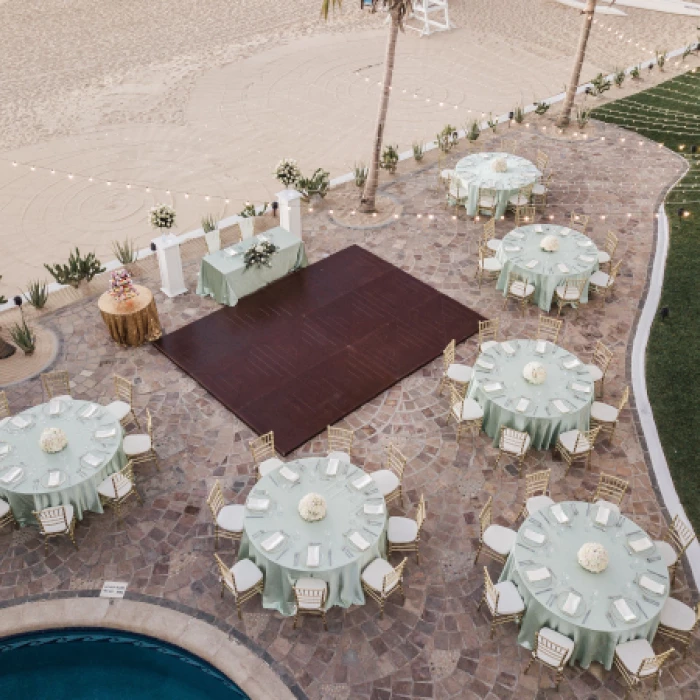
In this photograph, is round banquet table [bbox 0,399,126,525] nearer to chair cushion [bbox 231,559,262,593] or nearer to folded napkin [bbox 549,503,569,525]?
chair cushion [bbox 231,559,262,593]

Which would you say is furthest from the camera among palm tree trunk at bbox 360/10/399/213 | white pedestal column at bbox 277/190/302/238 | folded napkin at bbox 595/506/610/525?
white pedestal column at bbox 277/190/302/238

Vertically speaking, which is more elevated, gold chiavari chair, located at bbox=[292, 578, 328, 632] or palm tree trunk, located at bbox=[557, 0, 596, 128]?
palm tree trunk, located at bbox=[557, 0, 596, 128]

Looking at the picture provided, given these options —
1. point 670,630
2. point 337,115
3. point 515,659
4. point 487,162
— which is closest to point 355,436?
point 515,659

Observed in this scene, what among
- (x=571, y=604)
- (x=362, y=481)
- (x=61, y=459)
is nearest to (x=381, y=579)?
(x=362, y=481)

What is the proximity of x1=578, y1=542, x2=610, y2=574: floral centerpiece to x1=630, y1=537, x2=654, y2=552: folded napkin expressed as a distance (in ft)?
2.06

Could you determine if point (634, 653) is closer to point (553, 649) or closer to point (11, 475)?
point (553, 649)

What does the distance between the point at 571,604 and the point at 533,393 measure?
3.85m

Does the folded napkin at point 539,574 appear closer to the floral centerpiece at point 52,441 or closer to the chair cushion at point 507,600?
the chair cushion at point 507,600

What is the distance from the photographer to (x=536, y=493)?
36.8 ft

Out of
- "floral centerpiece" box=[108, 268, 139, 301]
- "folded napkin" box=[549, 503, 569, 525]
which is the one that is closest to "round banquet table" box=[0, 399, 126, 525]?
"floral centerpiece" box=[108, 268, 139, 301]

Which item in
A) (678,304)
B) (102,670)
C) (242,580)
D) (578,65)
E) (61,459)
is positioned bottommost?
(102,670)

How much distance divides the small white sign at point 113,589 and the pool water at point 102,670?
461 mm

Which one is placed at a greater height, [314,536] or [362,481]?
[362,481]

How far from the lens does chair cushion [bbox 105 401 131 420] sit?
1190 centimetres
